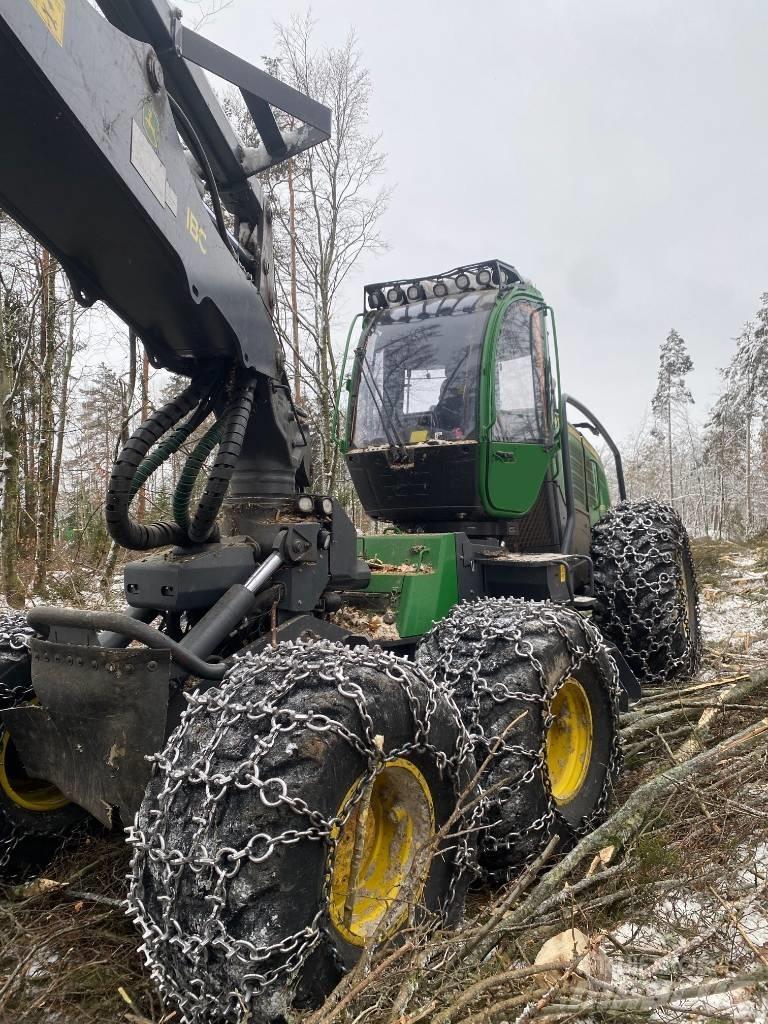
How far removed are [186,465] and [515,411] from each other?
8.26ft

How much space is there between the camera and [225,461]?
3227 mm

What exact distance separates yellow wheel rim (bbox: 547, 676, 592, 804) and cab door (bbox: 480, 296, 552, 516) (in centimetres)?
155

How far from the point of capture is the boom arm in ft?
7.32

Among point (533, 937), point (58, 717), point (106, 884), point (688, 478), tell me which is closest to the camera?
point (533, 937)

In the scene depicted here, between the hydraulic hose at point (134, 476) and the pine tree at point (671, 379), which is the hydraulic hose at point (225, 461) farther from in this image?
the pine tree at point (671, 379)

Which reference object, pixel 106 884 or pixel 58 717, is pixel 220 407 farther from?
pixel 106 884

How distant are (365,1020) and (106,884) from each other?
1.64 metres

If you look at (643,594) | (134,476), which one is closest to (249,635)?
(134,476)

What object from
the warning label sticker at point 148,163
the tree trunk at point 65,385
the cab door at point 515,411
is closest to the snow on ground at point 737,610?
the cab door at point 515,411

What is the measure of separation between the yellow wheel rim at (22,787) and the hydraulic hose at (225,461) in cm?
114

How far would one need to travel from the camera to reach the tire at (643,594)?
595 cm

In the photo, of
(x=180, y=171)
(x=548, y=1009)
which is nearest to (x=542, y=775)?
(x=548, y=1009)

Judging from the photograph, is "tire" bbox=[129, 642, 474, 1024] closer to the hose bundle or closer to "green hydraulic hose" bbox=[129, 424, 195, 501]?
the hose bundle

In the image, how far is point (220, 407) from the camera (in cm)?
353
